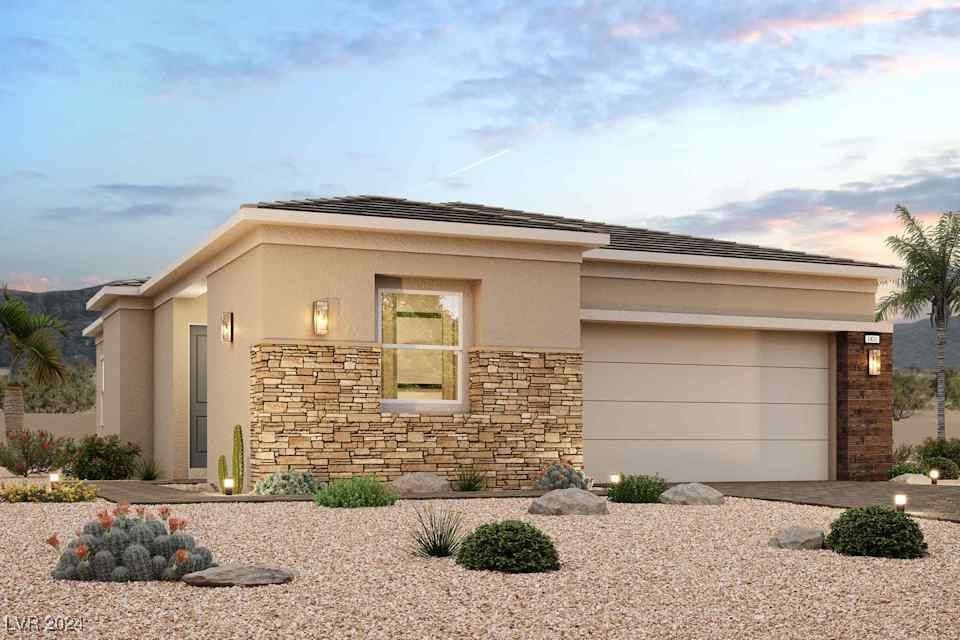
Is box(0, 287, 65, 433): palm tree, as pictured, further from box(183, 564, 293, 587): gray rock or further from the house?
box(183, 564, 293, 587): gray rock

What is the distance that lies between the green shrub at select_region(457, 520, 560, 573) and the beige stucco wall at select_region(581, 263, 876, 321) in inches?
377

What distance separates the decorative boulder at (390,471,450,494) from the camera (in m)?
14.9

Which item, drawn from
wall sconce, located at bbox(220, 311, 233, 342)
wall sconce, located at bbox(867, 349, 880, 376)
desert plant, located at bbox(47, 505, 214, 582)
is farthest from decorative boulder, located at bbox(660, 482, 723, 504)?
wall sconce, located at bbox(867, 349, 880, 376)

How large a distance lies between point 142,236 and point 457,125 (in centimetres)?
1076

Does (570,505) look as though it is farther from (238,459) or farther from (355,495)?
(238,459)

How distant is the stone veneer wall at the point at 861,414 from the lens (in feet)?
63.9

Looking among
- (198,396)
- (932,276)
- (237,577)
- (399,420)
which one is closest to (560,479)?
(399,420)

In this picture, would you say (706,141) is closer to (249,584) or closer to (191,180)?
(191,180)

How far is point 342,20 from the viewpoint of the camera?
16234mm

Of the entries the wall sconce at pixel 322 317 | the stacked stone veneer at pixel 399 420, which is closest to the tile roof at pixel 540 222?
the wall sconce at pixel 322 317

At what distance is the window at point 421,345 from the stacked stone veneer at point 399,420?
13.4 inches

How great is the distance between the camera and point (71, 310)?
70.0 metres

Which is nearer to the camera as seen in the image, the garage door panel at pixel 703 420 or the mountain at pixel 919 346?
the garage door panel at pixel 703 420

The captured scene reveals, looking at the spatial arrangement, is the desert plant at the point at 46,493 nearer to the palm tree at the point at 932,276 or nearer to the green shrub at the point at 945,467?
the green shrub at the point at 945,467
